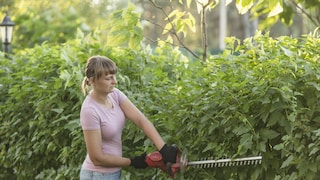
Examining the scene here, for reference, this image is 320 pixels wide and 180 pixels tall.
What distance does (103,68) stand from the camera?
599 cm

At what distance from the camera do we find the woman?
233 inches

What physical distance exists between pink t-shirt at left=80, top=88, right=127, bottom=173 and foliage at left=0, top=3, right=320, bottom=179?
414mm

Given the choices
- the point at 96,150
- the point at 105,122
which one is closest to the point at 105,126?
the point at 105,122

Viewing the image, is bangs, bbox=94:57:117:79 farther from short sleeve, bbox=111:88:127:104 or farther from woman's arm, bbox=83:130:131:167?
woman's arm, bbox=83:130:131:167

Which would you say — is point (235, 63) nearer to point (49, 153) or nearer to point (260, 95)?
point (260, 95)

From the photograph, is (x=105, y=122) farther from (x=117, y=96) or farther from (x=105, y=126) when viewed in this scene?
(x=117, y=96)

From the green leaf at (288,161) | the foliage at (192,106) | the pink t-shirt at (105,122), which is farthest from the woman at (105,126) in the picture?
the green leaf at (288,161)

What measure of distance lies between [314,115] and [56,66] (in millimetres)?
3537

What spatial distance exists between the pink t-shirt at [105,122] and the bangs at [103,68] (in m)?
0.20

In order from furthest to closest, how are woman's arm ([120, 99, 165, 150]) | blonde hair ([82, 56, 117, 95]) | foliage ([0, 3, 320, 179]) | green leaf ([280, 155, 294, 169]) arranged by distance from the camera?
woman's arm ([120, 99, 165, 150]) → blonde hair ([82, 56, 117, 95]) → foliage ([0, 3, 320, 179]) → green leaf ([280, 155, 294, 169])

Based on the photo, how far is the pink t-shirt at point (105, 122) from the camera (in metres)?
5.93

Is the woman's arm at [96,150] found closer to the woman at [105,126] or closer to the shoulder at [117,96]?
the woman at [105,126]

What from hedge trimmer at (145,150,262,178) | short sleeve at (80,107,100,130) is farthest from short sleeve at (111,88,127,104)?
hedge trimmer at (145,150,262,178)

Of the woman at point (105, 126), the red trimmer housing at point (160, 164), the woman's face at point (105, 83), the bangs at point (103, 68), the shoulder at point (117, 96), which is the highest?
the bangs at point (103, 68)
